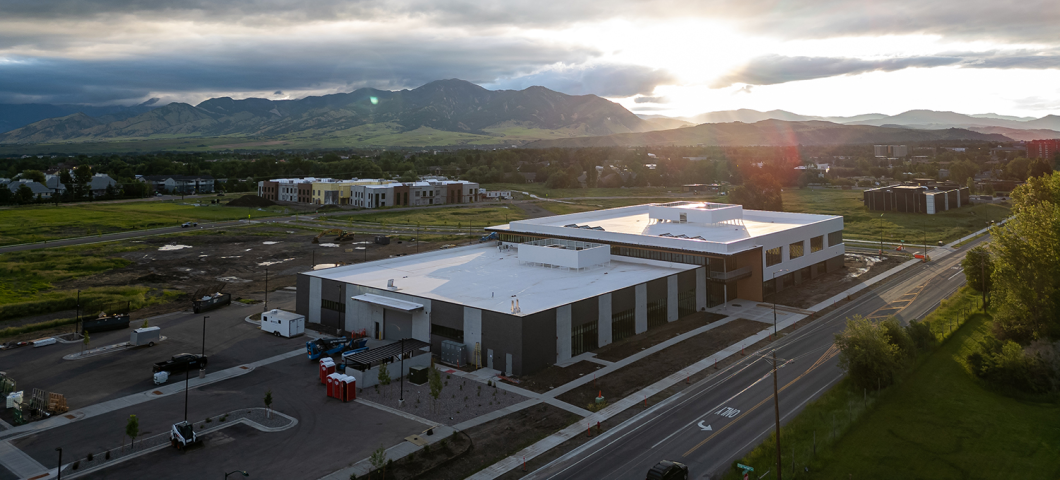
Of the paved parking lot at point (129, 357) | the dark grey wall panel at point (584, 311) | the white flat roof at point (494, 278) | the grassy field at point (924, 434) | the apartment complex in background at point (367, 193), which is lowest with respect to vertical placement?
the grassy field at point (924, 434)

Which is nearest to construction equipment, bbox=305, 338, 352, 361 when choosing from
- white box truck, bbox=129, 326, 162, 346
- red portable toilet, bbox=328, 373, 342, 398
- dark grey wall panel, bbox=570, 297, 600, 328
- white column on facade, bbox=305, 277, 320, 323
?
red portable toilet, bbox=328, 373, 342, 398

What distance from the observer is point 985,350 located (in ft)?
159

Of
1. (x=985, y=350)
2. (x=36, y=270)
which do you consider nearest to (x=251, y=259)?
(x=36, y=270)

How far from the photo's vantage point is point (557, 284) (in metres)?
61.5

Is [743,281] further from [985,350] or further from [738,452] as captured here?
[738,452]

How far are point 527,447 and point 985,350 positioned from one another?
38.6 m

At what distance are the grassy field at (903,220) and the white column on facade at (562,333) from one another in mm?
93908

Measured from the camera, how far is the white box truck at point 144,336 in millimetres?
55438

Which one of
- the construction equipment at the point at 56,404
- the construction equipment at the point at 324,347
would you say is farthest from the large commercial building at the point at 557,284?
the construction equipment at the point at 56,404

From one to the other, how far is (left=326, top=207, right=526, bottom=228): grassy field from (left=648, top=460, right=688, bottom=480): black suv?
369 feet

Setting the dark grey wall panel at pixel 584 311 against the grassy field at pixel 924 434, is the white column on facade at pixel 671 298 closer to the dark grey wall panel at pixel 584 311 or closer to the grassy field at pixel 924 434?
the dark grey wall panel at pixel 584 311

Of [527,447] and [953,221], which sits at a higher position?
[953,221]

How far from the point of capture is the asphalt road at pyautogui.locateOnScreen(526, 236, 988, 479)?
33.8m

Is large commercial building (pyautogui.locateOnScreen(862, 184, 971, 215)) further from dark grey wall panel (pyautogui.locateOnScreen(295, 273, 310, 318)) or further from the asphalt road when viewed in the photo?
dark grey wall panel (pyautogui.locateOnScreen(295, 273, 310, 318))
